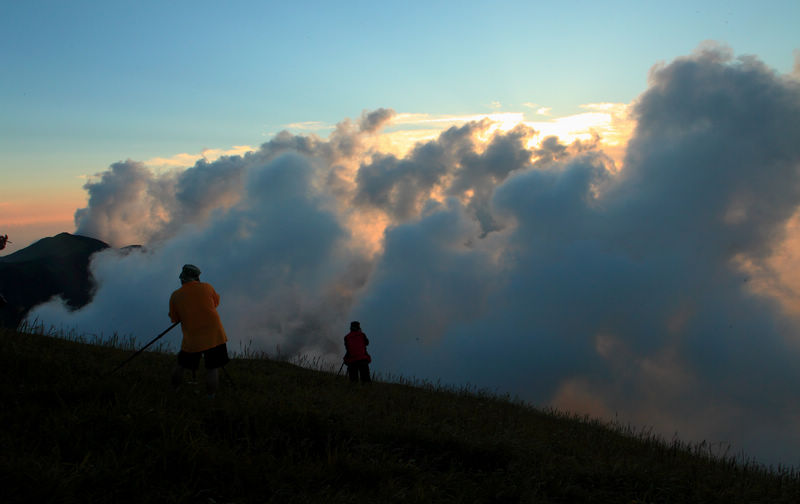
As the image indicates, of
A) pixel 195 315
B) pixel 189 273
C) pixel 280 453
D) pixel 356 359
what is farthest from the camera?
pixel 356 359

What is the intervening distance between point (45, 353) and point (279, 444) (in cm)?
451

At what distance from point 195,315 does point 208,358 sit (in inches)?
24.6

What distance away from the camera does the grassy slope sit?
500 centimetres

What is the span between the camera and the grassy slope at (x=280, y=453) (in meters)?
5.00

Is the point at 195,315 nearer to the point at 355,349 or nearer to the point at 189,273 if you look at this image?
the point at 189,273

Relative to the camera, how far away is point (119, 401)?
640cm

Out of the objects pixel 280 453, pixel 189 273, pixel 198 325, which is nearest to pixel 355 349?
pixel 198 325

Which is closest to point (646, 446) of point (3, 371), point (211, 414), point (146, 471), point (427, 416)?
point (427, 416)

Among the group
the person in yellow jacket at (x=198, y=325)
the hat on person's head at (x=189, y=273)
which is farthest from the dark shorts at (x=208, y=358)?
the hat on person's head at (x=189, y=273)

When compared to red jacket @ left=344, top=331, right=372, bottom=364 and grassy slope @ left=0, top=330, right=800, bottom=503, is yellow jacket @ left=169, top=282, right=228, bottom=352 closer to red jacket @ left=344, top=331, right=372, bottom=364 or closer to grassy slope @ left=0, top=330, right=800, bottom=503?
grassy slope @ left=0, top=330, right=800, bottom=503

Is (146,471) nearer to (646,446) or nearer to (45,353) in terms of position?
(45,353)

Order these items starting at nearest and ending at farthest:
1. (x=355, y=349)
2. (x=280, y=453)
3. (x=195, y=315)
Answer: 1. (x=280, y=453)
2. (x=195, y=315)
3. (x=355, y=349)

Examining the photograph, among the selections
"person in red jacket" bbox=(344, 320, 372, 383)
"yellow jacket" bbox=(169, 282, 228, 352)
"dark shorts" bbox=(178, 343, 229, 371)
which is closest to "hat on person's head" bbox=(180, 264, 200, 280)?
"yellow jacket" bbox=(169, 282, 228, 352)

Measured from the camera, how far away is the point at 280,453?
5965 mm
